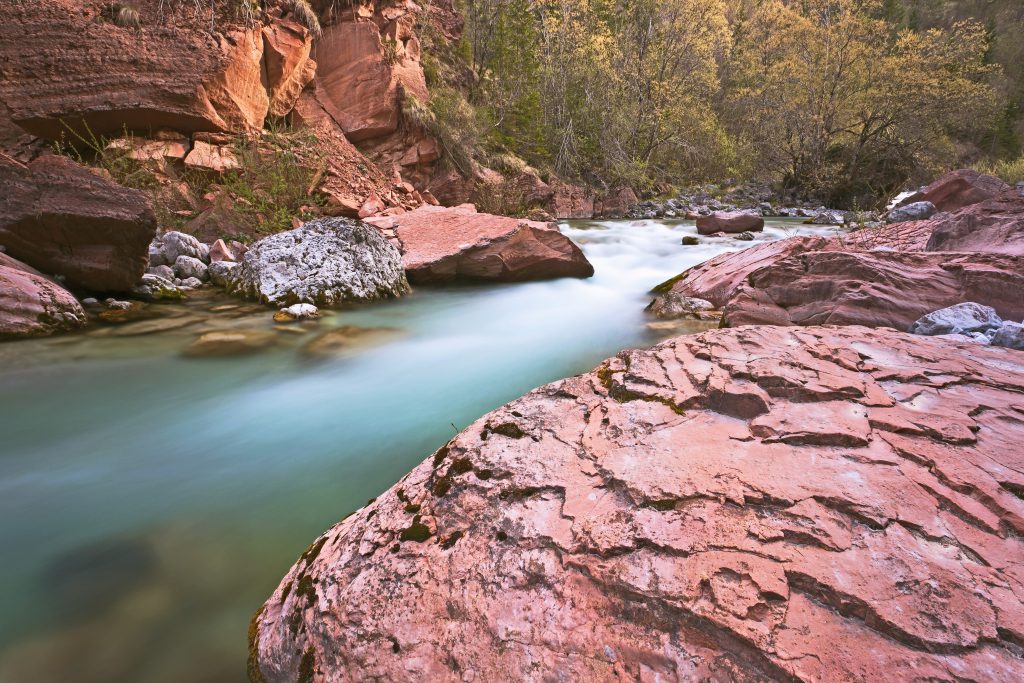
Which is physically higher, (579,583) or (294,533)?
(579,583)

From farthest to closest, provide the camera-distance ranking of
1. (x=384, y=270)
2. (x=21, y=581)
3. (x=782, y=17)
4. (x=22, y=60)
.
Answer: (x=782, y=17) → (x=22, y=60) → (x=384, y=270) → (x=21, y=581)

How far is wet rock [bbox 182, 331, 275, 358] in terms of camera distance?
375cm

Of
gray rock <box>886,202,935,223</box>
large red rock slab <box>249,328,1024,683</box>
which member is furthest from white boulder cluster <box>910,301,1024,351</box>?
gray rock <box>886,202,935,223</box>

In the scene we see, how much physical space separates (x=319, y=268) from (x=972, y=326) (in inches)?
216

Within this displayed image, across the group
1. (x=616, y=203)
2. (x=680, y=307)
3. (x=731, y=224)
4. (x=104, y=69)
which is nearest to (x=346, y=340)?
(x=680, y=307)

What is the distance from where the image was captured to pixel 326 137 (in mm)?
9211

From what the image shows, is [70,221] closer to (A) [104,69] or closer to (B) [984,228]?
(A) [104,69]

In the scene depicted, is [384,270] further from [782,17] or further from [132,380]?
[782,17]

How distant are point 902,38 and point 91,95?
21016 mm

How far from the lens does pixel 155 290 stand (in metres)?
4.87

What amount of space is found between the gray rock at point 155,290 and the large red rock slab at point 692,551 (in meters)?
4.78

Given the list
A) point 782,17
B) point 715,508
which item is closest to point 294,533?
point 715,508

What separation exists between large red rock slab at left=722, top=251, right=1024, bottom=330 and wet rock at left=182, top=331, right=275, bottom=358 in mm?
3949

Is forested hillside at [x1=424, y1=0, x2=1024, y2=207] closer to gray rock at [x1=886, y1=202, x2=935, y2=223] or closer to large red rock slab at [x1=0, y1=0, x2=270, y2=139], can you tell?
large red rock slab at [x1=0, y1=0, x2=270, y2=139]
